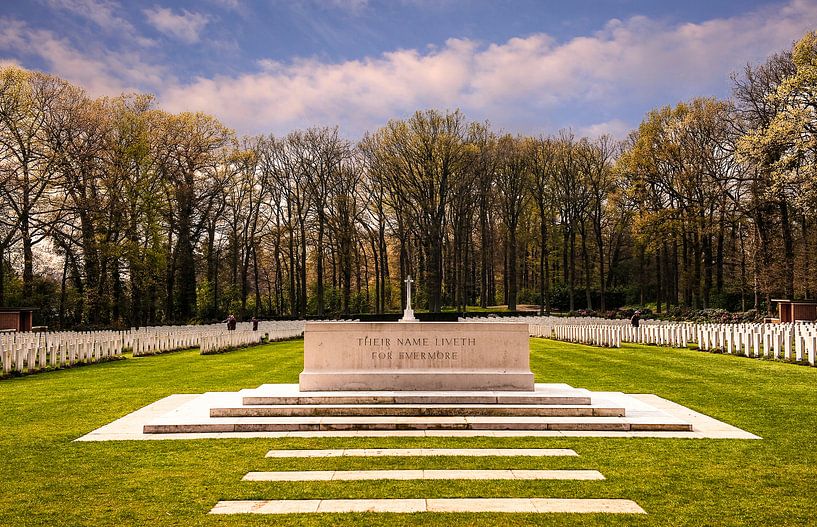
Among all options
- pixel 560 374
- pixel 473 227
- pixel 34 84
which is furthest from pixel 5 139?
pixel 473 227

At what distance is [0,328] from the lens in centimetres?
2422

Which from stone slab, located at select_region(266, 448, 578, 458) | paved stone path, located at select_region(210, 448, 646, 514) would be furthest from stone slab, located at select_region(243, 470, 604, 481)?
stone slab, located at select_region(266, 448, 578, 458)

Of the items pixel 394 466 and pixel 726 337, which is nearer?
pixel 394 466

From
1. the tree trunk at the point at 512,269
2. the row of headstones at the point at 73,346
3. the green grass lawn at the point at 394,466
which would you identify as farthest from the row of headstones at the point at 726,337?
the tree trunk at the point at 512,269

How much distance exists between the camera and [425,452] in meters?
6.83

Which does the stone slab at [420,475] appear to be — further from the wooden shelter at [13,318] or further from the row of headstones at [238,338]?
the wooden shelter at [13,318]

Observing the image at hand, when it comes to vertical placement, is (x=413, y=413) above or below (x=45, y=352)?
below

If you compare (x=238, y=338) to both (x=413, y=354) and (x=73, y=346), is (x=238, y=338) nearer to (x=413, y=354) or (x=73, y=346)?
(x=73, y=346)

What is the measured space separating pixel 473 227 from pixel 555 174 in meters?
9.20

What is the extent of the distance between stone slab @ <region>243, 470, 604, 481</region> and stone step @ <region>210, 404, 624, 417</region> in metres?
2.43

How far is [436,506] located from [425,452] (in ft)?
5.96

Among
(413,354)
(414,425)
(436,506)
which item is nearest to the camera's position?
(436,506)

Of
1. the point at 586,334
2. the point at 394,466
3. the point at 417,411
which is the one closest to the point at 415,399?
the point at 417,411

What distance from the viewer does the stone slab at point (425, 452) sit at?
673cm
